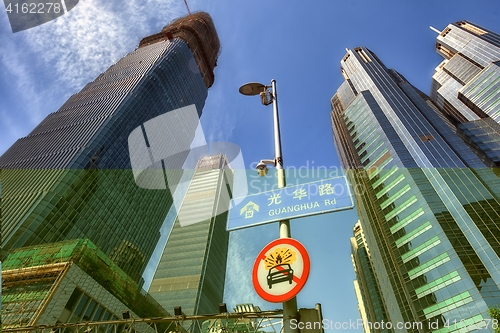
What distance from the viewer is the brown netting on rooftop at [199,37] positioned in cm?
12038

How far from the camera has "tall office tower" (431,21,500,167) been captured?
71.5 m

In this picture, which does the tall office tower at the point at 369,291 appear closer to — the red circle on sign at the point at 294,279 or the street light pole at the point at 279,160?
the street light pole at the point at 279,160

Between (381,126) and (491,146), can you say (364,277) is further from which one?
(491,146)

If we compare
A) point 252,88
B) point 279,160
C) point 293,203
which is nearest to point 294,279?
point 293,203

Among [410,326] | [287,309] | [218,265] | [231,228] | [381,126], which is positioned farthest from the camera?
[218,265]

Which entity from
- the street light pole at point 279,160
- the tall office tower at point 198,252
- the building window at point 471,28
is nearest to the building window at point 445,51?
the building window at point 471,28

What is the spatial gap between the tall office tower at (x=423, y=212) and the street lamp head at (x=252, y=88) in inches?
1565

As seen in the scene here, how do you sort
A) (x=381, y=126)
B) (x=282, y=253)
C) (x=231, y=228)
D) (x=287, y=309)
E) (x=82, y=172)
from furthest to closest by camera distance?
(x=381, y=126) → (x=82, y=172) → (x=231, y=228) → (x=282, y=253) → (x=287, y=309)

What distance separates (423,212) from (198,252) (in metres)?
75.2

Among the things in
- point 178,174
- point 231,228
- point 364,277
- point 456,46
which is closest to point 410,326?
point 364,277

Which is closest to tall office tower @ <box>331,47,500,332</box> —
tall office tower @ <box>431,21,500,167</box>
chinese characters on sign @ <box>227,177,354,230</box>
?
tall office tower @ <box>431,21,500,167</box>

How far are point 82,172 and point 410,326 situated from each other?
2416 inches

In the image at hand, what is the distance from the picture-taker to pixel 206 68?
432 ft

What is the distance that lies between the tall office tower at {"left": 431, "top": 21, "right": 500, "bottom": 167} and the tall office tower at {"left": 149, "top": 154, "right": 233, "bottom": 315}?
64265mm
